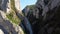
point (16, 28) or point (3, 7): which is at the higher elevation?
point (3, 7)

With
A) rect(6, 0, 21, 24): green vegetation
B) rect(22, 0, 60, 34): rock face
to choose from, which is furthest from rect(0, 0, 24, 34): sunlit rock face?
rect(22, 0, 60, 34): rock face

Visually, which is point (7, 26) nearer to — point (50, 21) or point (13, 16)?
point (13, 16)

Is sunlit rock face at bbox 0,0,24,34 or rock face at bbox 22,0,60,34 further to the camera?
sunlit rock face at bbox 0,0,24,34

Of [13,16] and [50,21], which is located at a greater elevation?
[13,16]

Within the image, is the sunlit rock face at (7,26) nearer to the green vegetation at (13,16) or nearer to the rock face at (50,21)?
the green vegetation at (13,16)

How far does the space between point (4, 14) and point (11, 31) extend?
6.04 m

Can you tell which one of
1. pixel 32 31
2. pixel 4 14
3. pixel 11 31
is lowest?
pixel 32 31

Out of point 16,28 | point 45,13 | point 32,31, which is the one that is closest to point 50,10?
point 45,13

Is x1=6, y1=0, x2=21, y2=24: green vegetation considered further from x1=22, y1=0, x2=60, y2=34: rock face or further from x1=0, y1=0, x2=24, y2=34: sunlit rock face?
x1=22, y1=0, x2=60, y2=34: rock face

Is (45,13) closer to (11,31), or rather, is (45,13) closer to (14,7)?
(14,7)

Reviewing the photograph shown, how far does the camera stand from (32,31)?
227ft

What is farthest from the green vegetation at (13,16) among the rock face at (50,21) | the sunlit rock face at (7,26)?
the rock face at (50,21)

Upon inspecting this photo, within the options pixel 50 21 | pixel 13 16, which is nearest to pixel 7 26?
pixel 13 16

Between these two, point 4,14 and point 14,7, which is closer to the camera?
point 4,14
